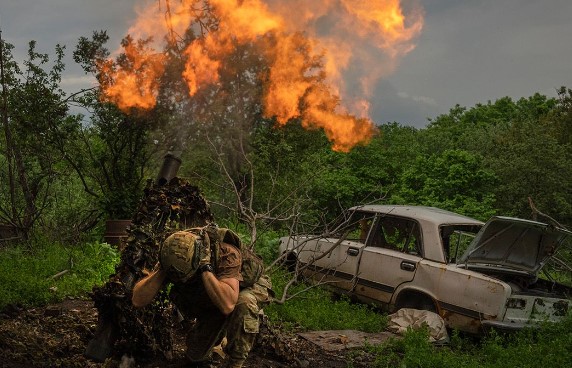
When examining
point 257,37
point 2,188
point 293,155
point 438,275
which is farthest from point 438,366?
point 293,155

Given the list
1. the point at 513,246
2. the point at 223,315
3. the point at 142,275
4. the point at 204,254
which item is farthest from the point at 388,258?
the point at 204,254

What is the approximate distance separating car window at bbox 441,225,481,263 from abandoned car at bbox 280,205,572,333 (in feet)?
0.04

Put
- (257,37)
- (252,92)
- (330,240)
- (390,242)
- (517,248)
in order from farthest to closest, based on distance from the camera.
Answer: (252,92) < (257,37) < (330,240) < (390,242) < (517,248)

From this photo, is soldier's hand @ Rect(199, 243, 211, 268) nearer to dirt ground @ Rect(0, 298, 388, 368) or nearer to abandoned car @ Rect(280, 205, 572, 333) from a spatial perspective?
dirt ground @ Rect(0, 298, 388, 368)

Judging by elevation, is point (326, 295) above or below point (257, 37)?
below

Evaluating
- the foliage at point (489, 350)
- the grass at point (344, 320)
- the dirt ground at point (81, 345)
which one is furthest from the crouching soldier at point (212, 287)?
the foliage at point (489, 350)

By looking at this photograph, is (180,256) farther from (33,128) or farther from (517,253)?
(33,128)

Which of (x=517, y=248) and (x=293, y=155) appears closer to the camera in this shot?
(x=517, y=248)

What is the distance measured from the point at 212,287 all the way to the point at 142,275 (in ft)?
3.65

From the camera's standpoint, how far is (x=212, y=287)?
421 cm

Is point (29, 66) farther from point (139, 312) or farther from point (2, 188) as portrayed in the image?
point (139, 312)

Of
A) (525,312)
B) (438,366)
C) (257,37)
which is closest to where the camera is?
(438,366)

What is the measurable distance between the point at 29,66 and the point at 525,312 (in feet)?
36.4

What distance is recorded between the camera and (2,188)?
13.1 m
